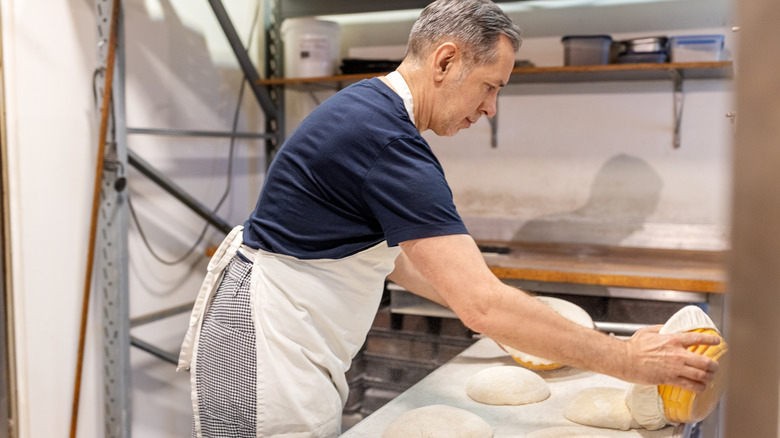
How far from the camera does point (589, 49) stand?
2635mm

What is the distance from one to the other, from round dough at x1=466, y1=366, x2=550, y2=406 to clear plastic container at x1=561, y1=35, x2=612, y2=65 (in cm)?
164

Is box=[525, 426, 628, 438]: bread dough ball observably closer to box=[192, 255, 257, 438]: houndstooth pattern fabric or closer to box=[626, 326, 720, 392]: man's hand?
box=[626, 326, 720, 392]: man's hand

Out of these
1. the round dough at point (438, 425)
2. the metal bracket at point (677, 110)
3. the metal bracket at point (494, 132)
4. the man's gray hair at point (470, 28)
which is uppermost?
the man's gray hair at point (470, 28)

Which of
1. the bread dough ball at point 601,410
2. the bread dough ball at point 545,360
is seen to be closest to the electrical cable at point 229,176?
the bread dough ball at point 545,360

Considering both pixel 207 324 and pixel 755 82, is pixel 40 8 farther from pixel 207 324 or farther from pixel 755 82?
pixel 755 82

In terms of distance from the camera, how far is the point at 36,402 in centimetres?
224

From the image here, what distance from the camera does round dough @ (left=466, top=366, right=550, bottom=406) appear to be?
1313mm

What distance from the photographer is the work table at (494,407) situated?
3.89 ft

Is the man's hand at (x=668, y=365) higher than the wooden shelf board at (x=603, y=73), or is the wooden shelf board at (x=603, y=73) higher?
the wooden shelf board at (x=603, y=73)

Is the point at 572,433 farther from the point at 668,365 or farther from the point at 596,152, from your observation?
the point at 596,152

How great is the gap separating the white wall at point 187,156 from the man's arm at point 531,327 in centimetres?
153

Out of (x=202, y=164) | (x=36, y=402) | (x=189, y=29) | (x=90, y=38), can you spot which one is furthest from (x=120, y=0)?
(x=36, y=402)

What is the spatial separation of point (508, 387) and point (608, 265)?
4.27 ft

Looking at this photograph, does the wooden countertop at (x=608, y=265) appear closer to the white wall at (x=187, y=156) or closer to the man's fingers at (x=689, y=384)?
the white wall at (x=187, y=156)
